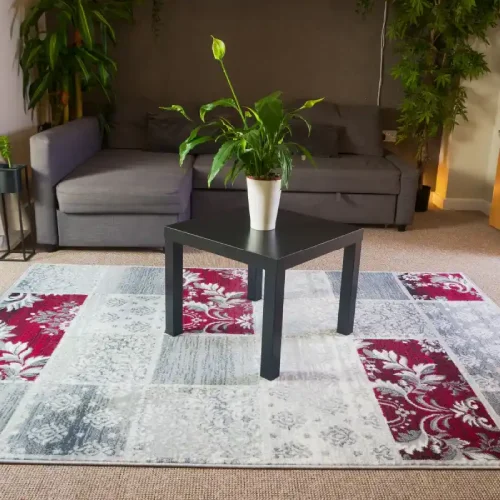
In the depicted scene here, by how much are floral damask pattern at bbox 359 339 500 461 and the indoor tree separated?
2.38 metres

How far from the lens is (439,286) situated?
10.2ft

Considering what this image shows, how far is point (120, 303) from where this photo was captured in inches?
109

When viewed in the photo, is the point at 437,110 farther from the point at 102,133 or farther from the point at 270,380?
the point at 270,380

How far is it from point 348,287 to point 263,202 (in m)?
0.53

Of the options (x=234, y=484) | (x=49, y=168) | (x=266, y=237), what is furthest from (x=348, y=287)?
(x=49, y=168)

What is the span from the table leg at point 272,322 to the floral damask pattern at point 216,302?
1.30 feet

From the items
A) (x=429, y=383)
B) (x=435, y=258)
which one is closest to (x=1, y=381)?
(x=429, y=383)

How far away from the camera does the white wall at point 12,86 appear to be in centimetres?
360

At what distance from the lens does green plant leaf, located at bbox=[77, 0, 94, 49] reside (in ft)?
12.6

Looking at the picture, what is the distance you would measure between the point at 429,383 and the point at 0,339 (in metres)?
1.69

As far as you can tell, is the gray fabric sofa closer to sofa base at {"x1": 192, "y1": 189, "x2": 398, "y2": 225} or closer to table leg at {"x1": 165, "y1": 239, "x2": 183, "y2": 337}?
sofa base at {"x1": 192, "y1": 189, "x2": 398, "y2": 225}

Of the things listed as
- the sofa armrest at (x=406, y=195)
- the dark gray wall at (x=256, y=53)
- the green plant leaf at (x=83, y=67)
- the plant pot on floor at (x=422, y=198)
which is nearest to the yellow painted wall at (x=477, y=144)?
the plant pot on floor at (x=422, y=198)

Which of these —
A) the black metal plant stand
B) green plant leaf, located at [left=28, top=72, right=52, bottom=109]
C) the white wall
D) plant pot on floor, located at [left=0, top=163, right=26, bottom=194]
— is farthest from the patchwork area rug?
green plant leaf, located at [left=28, top=72, right=52, bottom=109]

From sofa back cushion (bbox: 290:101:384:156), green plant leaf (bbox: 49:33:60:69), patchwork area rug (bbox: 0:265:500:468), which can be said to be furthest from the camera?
sofa back cushion (bbox: 290:101:384:156)
